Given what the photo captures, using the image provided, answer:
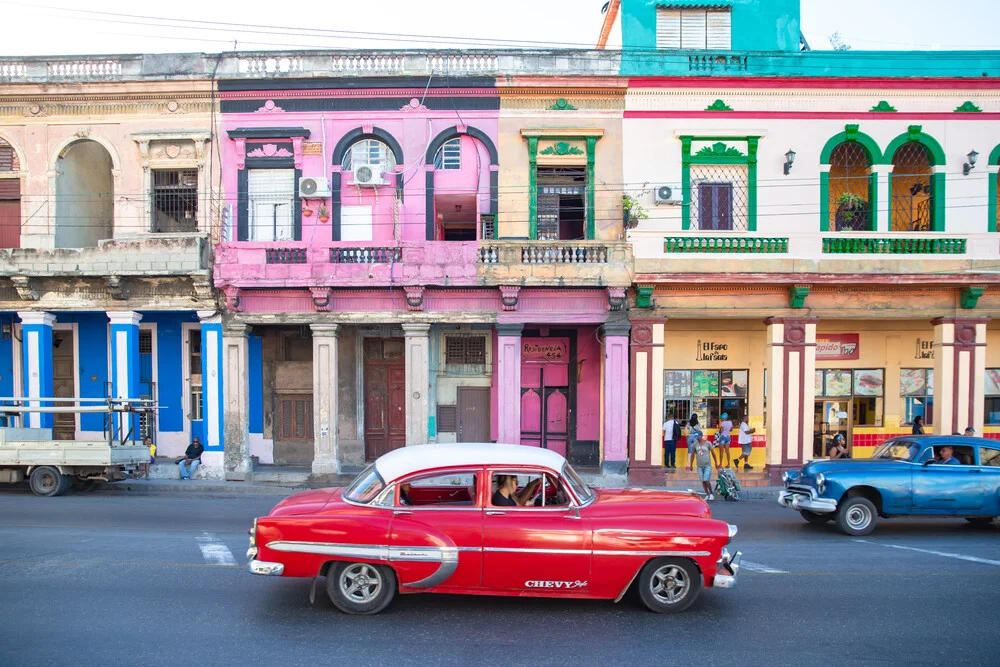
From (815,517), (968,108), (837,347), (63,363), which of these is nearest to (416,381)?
(815,517)

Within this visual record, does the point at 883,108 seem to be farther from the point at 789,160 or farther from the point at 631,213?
the point at 631,213

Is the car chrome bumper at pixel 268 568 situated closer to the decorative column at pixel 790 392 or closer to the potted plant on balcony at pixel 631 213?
the potted plant on balcony at pixel 631 213

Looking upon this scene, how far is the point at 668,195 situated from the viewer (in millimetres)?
17906

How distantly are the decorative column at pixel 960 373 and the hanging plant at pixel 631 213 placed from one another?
773cm

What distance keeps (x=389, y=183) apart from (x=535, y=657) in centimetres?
1425

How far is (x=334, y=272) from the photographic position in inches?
710

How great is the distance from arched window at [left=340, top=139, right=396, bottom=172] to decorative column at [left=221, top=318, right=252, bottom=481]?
16.3ft

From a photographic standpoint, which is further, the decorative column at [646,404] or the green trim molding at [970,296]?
the decorative column at [646,404]

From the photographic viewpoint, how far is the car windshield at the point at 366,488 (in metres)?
7.25

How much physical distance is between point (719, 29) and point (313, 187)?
1143cm

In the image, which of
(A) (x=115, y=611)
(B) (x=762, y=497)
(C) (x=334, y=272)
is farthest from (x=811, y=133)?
Result: (A) (x=115, y=611)

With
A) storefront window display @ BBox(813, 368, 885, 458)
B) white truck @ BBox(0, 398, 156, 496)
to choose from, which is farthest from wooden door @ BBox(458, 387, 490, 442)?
storefront window display @ BBox(813, 368, 885, 458)

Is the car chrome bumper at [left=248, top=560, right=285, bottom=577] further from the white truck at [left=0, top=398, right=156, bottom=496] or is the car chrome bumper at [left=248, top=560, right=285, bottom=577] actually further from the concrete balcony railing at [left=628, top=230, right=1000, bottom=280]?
the concrete balcony railing at [left=628, top=230, right=1000, bottom=280]

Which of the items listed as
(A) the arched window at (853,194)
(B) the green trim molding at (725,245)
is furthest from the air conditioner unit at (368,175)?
(A) the arched window at (853,194)
